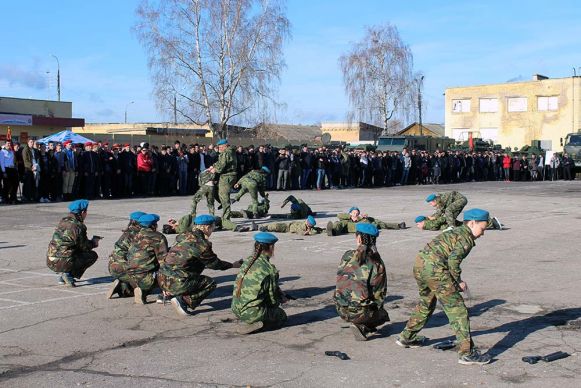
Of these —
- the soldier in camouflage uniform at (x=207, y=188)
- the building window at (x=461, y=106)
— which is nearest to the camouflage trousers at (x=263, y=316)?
the soldier in camouflage uniform at (x=207, y=188)

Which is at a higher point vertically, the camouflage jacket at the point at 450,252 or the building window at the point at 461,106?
the building window at the point at 461,106

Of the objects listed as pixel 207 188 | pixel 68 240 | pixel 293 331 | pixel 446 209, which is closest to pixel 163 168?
pixel 207 188

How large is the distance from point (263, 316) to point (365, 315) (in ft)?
3.53

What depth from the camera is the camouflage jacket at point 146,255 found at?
356 inches

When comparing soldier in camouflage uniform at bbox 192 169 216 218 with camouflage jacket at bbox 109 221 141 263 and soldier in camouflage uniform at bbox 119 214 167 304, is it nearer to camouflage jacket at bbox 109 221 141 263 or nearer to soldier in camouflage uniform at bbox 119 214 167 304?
camouflage jacket at bbox 109 221 141 263

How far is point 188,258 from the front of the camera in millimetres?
8555

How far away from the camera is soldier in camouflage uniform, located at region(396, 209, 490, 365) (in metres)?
6.66

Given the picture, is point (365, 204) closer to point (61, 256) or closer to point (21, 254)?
point (21, 254)

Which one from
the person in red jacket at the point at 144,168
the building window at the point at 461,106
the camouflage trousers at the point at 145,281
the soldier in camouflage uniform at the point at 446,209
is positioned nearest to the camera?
the camouflage trousers at the point at 145,281

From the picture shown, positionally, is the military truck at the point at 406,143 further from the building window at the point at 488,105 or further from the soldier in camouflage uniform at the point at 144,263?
the soldier in camouflage uniform at the point at 144,263

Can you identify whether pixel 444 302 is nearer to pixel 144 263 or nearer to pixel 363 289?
pixel 363 289

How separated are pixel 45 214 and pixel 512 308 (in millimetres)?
13784

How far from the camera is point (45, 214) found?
756 inches

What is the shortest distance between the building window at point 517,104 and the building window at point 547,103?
131cm
